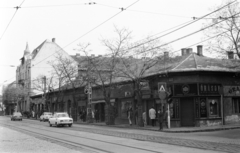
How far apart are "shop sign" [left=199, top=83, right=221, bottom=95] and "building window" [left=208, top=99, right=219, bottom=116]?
29.4 inches

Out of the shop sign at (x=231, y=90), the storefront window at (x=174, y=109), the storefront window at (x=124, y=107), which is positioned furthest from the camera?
the storefront window at (x=124, y=107)

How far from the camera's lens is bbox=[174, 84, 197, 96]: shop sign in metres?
27.2

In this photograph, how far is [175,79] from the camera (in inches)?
1106

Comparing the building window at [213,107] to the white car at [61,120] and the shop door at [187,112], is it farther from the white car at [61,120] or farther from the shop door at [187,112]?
the white car at [61,120]

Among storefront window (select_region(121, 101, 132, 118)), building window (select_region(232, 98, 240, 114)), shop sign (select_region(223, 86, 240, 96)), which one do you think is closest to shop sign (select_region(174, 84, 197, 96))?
shop sign (select_region(223, 86, 240, 96))

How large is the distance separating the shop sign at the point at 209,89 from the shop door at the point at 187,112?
1.29m

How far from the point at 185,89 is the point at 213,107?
325 centimetres

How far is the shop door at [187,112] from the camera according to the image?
27250 mm

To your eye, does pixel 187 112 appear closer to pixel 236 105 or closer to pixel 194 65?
pixel 194 65

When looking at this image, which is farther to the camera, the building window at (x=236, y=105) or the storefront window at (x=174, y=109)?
the building window at (x=236, y=105)

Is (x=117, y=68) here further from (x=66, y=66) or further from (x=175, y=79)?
(x=66, y=66)

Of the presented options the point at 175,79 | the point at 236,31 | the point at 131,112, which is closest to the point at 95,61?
the point at 131,112

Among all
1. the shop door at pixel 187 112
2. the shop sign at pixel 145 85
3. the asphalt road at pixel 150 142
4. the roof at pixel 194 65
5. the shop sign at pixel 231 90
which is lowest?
the asphalt road at pixel 150 142

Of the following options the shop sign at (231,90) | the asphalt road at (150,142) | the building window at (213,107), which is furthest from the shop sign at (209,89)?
the asphalt road at (150,142)
